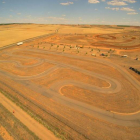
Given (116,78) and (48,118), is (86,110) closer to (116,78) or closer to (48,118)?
(48,118)

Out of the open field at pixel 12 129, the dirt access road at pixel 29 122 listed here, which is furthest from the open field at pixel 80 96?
the open field at pixel 12 129

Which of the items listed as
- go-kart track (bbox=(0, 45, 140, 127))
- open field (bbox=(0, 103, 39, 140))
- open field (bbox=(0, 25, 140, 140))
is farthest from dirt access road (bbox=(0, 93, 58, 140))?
go-kart track (bbox=(0, 45, 140, 127))

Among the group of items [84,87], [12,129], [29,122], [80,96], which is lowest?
[12,129]

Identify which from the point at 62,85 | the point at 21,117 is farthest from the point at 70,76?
the point at 21,117

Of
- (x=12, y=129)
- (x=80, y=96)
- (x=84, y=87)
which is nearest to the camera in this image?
(x=12, y=129)

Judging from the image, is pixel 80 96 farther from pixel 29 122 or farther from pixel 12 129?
pixel 12 129

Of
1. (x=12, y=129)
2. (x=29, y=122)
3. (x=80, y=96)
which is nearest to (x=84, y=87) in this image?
(x=80, y=96)

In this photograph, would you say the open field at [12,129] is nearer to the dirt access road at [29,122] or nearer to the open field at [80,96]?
the dirt access road at [29,122]

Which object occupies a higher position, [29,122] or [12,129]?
[29,122]
